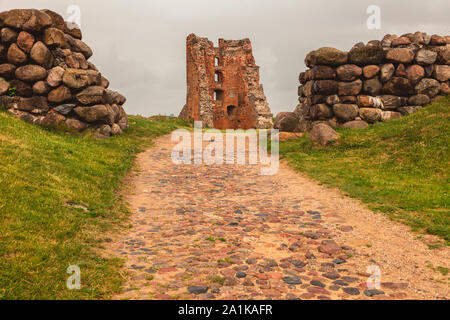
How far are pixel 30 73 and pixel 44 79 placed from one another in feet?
2.14

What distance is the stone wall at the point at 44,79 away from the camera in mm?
16031

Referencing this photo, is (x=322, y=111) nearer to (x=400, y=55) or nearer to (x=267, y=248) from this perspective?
(x=400, y=55)

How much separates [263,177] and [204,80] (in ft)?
70.3

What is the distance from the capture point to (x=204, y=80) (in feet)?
107

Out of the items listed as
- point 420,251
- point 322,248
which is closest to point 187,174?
point 322,248

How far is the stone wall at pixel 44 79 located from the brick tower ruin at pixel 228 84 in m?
16.4

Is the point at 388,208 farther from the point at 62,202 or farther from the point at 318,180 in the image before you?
the point at 62,202

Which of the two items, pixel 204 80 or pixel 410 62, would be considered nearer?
pixel 410 62

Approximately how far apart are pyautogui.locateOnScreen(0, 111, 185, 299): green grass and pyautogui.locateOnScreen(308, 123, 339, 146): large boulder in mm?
8620

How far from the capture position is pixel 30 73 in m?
16.1

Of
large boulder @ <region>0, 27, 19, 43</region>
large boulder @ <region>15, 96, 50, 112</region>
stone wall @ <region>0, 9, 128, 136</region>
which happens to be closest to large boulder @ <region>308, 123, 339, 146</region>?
stone wall @ <region>0, 9, 128, 136</region>

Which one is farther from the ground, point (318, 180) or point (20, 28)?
point (20, 28)

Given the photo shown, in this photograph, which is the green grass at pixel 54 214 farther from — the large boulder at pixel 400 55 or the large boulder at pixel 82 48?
the large boulder at pixel 400 55

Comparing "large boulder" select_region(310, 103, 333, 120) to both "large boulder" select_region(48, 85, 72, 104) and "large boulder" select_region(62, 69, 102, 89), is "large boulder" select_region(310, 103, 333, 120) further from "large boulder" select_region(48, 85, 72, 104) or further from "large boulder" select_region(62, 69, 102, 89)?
"large boulder" select_region(48, 85, 72, 104)
